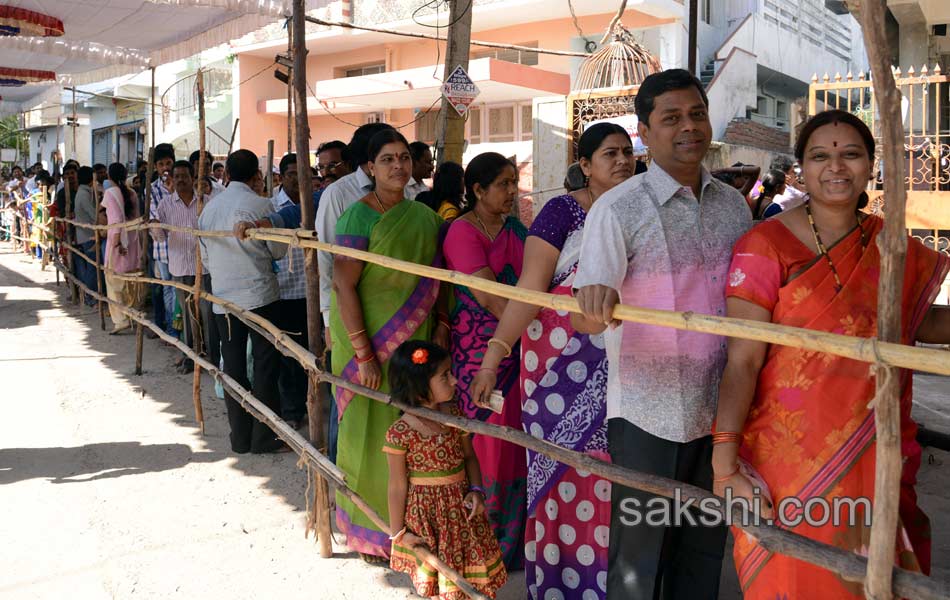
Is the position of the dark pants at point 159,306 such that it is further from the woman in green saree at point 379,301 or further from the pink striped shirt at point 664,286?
the pink striped shirt at point 664,286

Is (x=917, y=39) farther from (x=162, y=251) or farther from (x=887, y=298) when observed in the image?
(x=887, y=298)

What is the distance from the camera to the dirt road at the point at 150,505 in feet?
11.8

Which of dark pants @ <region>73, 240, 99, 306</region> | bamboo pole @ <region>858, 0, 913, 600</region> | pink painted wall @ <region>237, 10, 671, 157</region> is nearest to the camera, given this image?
bamboo pole @ <region>858, 0, 913, 600</region>

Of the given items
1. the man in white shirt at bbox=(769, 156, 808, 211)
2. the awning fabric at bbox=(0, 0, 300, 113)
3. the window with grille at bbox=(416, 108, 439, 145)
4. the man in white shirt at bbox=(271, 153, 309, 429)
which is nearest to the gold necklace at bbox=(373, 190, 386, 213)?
the man in white shirt at bbox=(271, 153, 309, 429)

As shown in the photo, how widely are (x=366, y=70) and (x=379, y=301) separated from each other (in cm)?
1873

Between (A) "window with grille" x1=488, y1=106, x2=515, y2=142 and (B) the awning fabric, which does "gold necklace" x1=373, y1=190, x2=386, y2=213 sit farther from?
(A) "window with grille" x1=488, y1=106, x2=515, y2=142

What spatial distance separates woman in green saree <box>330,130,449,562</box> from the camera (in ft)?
11.8

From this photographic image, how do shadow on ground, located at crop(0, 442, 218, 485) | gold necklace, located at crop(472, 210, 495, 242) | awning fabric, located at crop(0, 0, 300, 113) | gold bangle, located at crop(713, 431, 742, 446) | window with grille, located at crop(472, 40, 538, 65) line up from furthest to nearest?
window with grille, located at crop(472, 40, 538, 65), awning fabric, located at crop(0, 0, 300, 113), shadow on ground, located at crop(0, 442, 218, 485), gold necklace, located at crop(472, 210, 495, 242), gold bangle, located at crop(713, 431, 742, 446)

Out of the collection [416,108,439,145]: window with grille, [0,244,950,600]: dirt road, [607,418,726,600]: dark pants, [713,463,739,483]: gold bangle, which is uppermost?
[416,108,439,145]: window with grille

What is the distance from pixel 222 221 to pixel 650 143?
140 inches

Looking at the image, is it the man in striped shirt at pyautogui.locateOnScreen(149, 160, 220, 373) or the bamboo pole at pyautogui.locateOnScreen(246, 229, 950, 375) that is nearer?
the bamboo pole at pyautogui.locateOnScreen(246, 229, 950, 375)

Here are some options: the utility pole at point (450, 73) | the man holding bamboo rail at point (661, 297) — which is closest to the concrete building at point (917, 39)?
the utility pole at point (450, 73)

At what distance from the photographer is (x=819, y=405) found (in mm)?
2004

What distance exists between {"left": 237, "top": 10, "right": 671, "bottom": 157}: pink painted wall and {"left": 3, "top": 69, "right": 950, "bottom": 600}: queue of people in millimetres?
13596
